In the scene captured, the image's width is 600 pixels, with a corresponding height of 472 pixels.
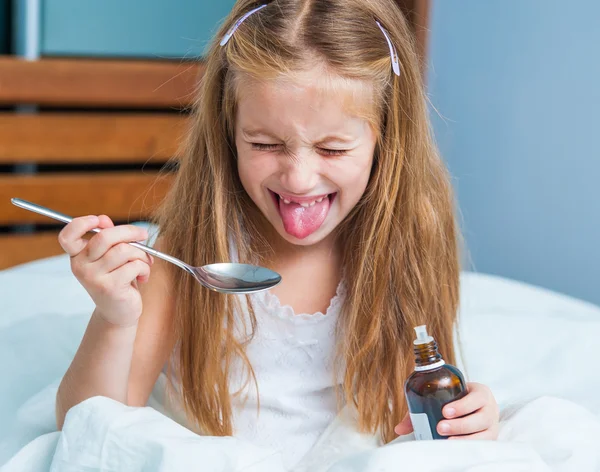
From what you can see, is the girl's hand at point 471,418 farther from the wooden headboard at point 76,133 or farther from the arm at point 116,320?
the wooden headboard at point 76,133

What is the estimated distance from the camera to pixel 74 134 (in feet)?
7.72

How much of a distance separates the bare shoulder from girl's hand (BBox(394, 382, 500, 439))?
333 mm

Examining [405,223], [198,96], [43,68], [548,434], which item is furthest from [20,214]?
[548,434]

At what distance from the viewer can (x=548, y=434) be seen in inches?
37.7

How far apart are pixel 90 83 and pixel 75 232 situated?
1536 mm

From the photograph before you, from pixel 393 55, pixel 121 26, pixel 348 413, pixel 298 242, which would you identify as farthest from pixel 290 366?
pixel 121 26

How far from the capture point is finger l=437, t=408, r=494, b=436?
0.88m

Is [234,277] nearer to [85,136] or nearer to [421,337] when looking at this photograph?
[421,337]

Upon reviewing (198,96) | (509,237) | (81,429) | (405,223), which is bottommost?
(509,237)

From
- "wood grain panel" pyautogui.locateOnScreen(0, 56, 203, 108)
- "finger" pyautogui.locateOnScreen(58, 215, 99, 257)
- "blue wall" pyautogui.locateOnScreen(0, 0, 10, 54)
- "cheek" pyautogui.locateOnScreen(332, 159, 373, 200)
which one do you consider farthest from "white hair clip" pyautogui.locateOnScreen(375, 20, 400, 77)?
"blue wall" pyautogui.locateOnScreen(0, 0, 10, 54)

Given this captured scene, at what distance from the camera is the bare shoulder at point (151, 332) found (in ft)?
3.60

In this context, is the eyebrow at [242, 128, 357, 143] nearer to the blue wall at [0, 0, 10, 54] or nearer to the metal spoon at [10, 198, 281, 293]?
the metal spoon at [10, 198, 281, 293]

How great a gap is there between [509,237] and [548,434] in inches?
64.8

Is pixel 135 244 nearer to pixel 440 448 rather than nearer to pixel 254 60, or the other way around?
pixel 254 60
